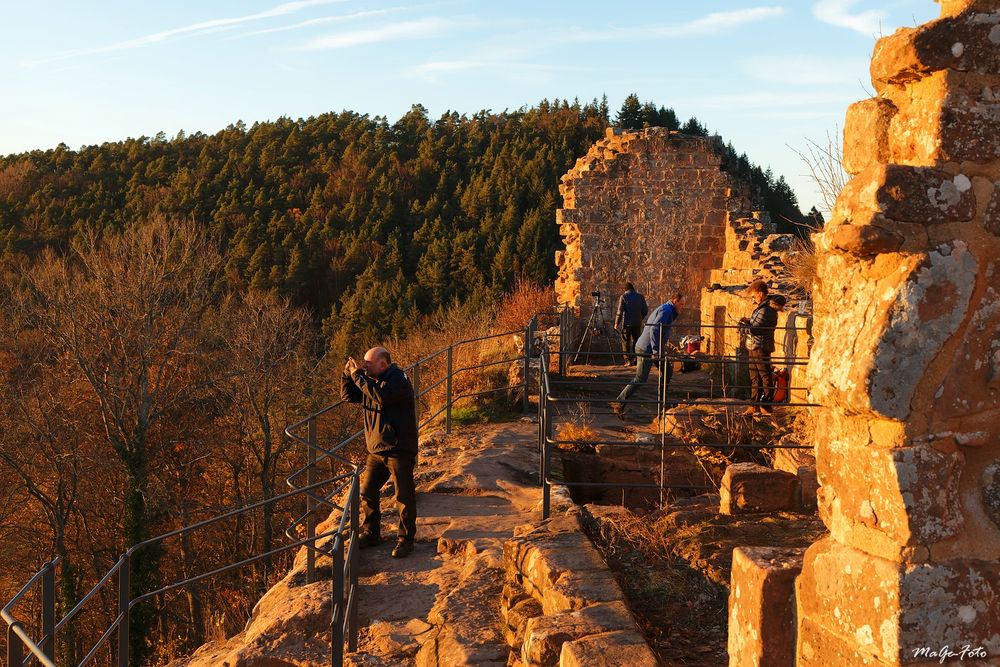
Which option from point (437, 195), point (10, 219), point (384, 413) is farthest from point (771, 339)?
point (10, 219)

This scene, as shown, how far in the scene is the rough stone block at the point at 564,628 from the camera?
4434 millimetres

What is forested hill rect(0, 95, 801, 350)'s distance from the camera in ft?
118

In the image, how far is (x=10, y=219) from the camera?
41.9 meters

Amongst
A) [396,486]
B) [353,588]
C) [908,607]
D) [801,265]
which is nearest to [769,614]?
[908,607]

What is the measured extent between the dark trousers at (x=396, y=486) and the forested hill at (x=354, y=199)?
22.9m

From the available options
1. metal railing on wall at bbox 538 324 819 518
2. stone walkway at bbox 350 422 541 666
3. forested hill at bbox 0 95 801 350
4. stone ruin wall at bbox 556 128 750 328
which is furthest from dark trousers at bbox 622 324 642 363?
forested hill at bbox 0 95 801 350

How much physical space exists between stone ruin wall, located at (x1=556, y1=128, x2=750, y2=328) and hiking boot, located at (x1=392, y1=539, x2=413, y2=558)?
34.2ft

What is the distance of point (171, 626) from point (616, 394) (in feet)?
37.4

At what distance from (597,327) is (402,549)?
34.2 feet

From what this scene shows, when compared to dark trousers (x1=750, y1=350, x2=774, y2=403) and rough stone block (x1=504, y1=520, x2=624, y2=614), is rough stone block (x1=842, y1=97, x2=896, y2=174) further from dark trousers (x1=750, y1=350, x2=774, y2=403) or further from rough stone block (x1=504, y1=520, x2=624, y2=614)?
dark trousers (x1=750, y1=350, x2=774, y2=403)

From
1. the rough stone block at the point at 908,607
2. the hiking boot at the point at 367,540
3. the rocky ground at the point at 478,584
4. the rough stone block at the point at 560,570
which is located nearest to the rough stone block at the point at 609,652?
the rocky ground at the point at 478,584

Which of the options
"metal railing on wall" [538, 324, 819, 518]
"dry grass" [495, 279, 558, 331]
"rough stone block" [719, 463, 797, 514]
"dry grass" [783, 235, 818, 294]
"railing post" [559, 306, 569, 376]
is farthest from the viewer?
"dry grass" [495, 279, 558, 331]

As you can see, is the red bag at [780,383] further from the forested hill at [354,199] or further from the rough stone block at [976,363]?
the forested hill at [354,199]

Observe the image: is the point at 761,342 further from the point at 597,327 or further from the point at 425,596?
the point at 597,327
